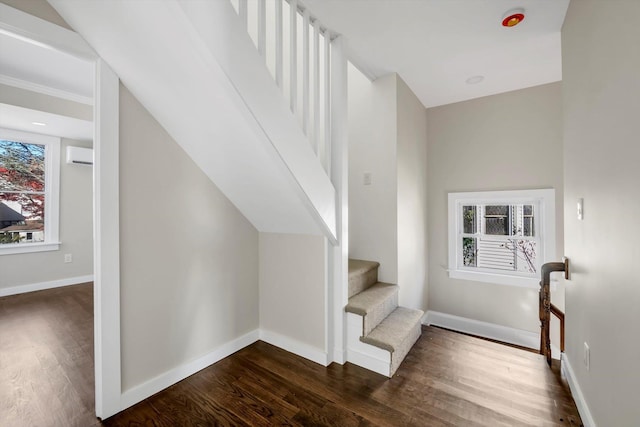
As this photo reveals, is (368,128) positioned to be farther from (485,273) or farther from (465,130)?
(485,273)

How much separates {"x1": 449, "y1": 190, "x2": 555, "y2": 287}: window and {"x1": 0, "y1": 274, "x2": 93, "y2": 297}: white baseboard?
19.0ft

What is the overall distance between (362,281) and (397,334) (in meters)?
0.55

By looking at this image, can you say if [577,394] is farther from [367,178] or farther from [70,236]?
[70,236]

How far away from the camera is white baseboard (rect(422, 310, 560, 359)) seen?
2.92 metres

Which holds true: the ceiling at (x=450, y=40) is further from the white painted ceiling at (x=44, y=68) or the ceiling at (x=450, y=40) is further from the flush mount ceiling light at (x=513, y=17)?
the white painted ceiling at (x=44, y=68)

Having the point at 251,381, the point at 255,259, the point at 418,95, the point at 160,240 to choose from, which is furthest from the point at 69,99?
the point at 418,95

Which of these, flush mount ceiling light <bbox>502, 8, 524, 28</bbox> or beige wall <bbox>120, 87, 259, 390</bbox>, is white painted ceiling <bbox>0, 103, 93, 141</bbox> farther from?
flush mount ceiling light <bbox>502, 8, 524, 28</bbox>

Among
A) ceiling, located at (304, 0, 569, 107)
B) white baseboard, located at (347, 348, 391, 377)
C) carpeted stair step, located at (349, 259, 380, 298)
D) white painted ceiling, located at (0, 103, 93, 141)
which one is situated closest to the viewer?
ceiling, located at (304, 0, 569, 107)

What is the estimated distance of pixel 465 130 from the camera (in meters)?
3.30

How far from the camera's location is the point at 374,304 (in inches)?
87.0

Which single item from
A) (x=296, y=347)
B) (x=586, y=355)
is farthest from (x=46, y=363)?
(x=586, y=355)

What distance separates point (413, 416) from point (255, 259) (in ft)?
5.56

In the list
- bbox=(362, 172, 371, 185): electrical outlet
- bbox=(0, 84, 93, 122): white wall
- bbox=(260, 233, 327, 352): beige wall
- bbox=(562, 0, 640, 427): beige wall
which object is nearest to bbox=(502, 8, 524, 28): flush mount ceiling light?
bbox=(562, 0, 640, 427): beige wall

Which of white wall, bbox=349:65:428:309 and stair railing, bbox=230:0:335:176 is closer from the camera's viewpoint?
stair railing, bbox=230:0:335:176
